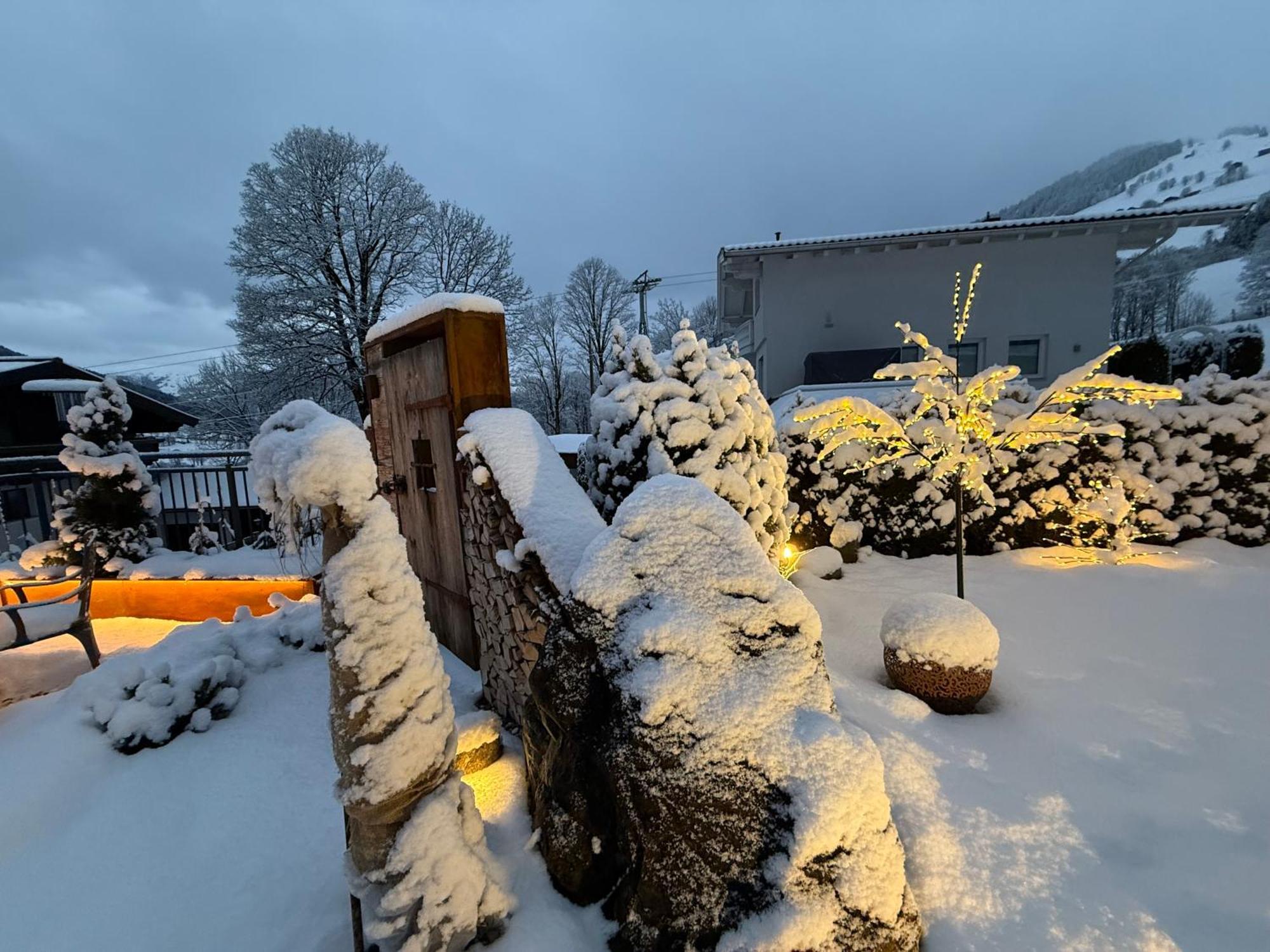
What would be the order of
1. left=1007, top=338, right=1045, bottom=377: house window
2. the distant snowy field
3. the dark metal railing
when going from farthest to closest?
left=1007, top=338, right=1045, bottom=377: house window, the dark metal railing, the distant snowy field

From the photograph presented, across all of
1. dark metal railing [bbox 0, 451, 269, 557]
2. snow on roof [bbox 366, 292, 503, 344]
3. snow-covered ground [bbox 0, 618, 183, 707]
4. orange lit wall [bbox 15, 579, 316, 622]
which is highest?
snow on roof [bbox 366, 292, 503, 344]

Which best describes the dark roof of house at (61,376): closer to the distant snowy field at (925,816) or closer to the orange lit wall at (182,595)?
the orange lit wall at (182,595)

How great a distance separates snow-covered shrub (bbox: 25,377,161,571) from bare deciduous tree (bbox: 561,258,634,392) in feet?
75.6

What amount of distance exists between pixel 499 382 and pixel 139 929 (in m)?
3.23

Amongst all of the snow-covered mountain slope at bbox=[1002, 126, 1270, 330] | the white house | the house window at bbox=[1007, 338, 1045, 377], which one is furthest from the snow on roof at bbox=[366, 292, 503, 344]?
the snow-covered mountain slope at bbox=[1002, 126, 1270, 330]

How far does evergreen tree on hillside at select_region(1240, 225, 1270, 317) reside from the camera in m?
33.6

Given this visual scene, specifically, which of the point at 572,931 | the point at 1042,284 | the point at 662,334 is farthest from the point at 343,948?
the point at 662,334

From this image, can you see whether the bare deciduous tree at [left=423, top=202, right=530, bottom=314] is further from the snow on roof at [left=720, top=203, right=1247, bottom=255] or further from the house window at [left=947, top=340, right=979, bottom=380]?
the house window at [left=947, top=340, right=979, bottom=380]

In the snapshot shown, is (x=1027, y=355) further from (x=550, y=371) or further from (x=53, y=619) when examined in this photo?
(x=550, y=371)

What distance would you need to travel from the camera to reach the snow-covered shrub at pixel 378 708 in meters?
1.84

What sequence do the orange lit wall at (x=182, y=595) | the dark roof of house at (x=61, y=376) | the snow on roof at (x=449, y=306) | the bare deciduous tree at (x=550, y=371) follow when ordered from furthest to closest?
the bare deciduous tree at (x=550, y=371)
the dark roof of house at (x=61, y=376)
the orange lit wall at (x=182, y=595)
the snow on roof at (x=449, y=306)

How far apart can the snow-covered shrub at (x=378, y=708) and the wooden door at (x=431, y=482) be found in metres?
1.91

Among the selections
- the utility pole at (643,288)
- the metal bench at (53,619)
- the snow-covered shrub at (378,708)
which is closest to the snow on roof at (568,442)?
the metal bench at (53,619)

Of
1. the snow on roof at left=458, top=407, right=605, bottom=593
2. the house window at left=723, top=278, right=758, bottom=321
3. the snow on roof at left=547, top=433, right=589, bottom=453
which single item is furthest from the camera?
the house window at left=723, top=278, right=758, bottom=321
